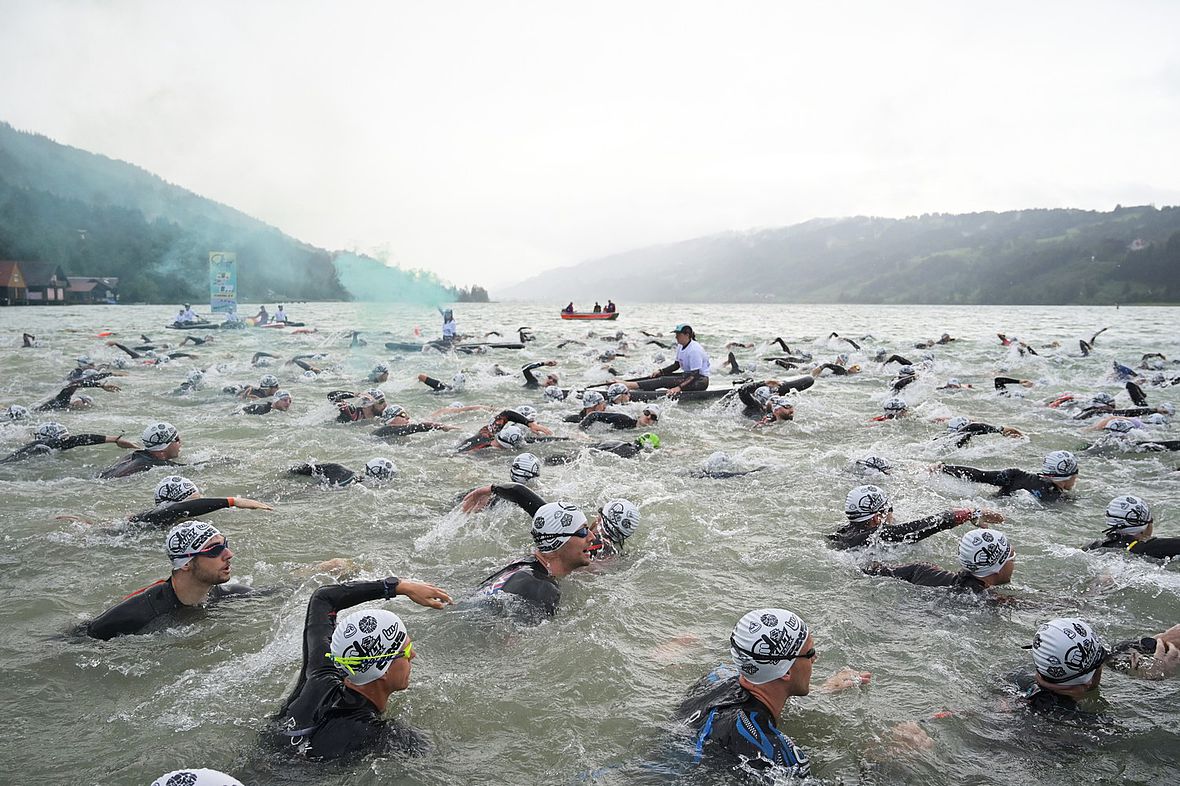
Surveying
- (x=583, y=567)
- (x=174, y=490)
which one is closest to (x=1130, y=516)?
(x=583, y=567)

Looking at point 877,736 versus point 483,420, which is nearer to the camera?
point 877,736

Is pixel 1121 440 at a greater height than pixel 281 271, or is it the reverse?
pixel 281 271

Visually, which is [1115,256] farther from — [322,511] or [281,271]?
[322,511]

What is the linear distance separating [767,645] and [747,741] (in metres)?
0.53

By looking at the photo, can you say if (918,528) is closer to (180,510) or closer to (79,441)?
(180,510)

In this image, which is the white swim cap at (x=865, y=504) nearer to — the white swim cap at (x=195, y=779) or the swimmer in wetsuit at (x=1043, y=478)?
the swimmer in wetsuit at (x=1043, y=478)

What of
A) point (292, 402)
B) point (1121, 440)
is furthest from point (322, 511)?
point (1121, 440)

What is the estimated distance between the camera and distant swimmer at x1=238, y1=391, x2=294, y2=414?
15.7 m

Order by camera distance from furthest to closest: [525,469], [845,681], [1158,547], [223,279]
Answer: [223,279] < [525,469] < [1158,547] < [845,681]

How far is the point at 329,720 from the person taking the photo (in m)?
4.04

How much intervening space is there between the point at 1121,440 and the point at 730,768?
12203 millimetres

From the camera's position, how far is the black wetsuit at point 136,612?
18.5 ft

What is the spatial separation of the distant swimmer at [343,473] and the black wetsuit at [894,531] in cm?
641

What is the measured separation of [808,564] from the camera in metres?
7.47
